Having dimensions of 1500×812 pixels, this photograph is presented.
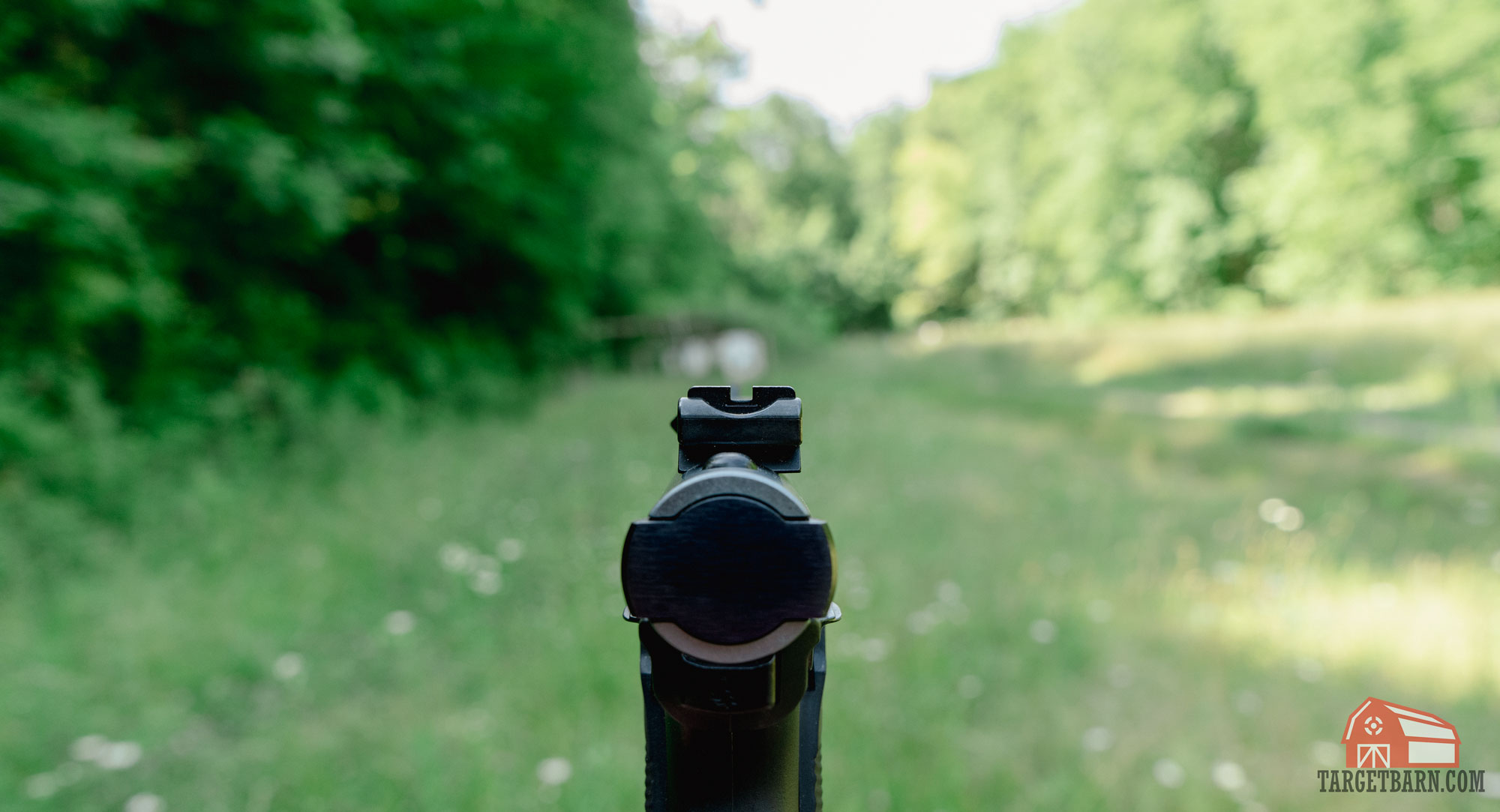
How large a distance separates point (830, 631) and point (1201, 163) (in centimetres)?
3503

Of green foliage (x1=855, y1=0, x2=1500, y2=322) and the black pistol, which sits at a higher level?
green foliage (x1=855, y1=0, x2=1500, y2=322)

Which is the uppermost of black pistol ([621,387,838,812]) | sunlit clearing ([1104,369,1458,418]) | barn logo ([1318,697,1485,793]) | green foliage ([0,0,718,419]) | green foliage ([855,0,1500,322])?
green foliage ([855,0,1500,322])

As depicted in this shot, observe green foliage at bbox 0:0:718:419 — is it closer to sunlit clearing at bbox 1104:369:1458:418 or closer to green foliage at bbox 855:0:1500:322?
sunlit clearing at bbox 1104:369:1458:418

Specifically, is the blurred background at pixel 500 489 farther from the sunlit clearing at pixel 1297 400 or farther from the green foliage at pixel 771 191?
the green foliage at pixel 771 191

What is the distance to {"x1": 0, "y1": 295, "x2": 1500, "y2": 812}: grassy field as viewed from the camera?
8.46ft

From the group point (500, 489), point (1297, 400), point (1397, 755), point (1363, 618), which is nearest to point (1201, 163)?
point (1297, 400)

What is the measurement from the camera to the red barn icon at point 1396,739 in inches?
69.2

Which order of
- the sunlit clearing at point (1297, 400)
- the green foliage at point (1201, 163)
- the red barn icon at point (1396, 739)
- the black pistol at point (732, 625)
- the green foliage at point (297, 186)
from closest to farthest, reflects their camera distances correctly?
the black pistol at point (732, 625), the red barn icon at point (1396, 739), the green foliage at point (297, 186), the sunlit clearing at point (1297, 400), the green foliage at point (1201, 163)

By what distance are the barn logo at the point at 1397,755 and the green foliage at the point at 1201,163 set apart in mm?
23789

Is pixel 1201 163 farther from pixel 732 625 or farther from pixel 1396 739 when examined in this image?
pixel 732 625

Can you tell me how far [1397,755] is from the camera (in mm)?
1889

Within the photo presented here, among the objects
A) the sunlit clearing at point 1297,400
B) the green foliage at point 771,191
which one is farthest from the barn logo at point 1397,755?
the green foliage at point 771,191

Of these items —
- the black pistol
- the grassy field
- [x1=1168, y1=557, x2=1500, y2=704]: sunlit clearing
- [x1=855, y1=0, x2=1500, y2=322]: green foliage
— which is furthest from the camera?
[x1=855, y1=0, x2=1500, y2=322]: green foliage

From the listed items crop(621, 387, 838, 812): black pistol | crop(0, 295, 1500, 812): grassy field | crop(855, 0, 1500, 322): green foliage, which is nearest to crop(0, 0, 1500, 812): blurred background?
crop(0, 295, 1500, 812): grassy field
